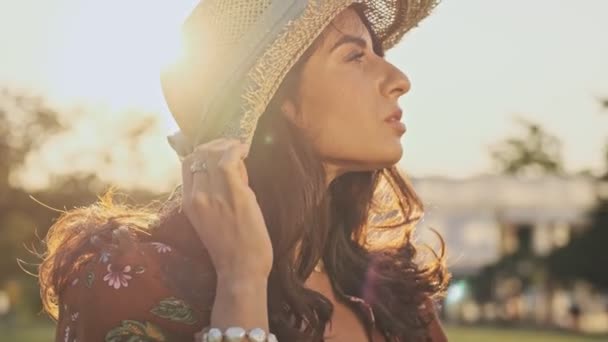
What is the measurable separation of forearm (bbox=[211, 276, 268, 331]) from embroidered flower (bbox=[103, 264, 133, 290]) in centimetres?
27

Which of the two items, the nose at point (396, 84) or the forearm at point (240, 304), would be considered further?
the nose at point (396, 84)

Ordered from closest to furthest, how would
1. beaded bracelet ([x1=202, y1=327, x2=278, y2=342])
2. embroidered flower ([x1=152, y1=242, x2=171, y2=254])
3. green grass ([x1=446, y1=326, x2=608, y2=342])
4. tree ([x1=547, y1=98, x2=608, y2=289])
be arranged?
beaded bracelet ([x1=202, y1=327, x2=278, y2=342]), embroidered flower ([x1=152, y1=242, x2=171, y2=254]), green grass ([x1=446, y1=326, x2=608, y2=342]), tree ([x1=547, y1=98, x2=608, y2=289])

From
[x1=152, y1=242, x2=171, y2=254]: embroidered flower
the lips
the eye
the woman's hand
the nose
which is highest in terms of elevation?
the eye

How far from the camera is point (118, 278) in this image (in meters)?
3.58

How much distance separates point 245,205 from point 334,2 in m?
0.71

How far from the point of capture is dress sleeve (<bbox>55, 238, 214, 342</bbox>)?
353cm

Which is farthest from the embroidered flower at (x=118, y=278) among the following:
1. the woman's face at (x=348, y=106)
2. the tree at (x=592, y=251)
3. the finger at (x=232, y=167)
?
the tree at (x=592, y=251)

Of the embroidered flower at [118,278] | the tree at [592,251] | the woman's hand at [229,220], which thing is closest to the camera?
the woman's hand at [229,220]

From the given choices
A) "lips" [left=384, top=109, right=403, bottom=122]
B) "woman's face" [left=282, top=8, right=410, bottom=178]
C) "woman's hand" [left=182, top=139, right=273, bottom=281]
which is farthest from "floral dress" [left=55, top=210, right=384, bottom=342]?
"lips" [left=384, top=109, right=403, bottom=122]

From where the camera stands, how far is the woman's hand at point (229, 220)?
3.44 m

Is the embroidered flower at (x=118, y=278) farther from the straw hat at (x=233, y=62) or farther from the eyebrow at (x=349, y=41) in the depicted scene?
the eyebrow at (x=349, y=41)

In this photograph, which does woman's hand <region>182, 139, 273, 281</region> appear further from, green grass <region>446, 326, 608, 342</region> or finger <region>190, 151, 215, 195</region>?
green grass <region>446, 326, 608, 342</region>

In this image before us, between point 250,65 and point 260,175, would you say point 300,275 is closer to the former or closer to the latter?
point 260,175

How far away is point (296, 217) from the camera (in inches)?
153
